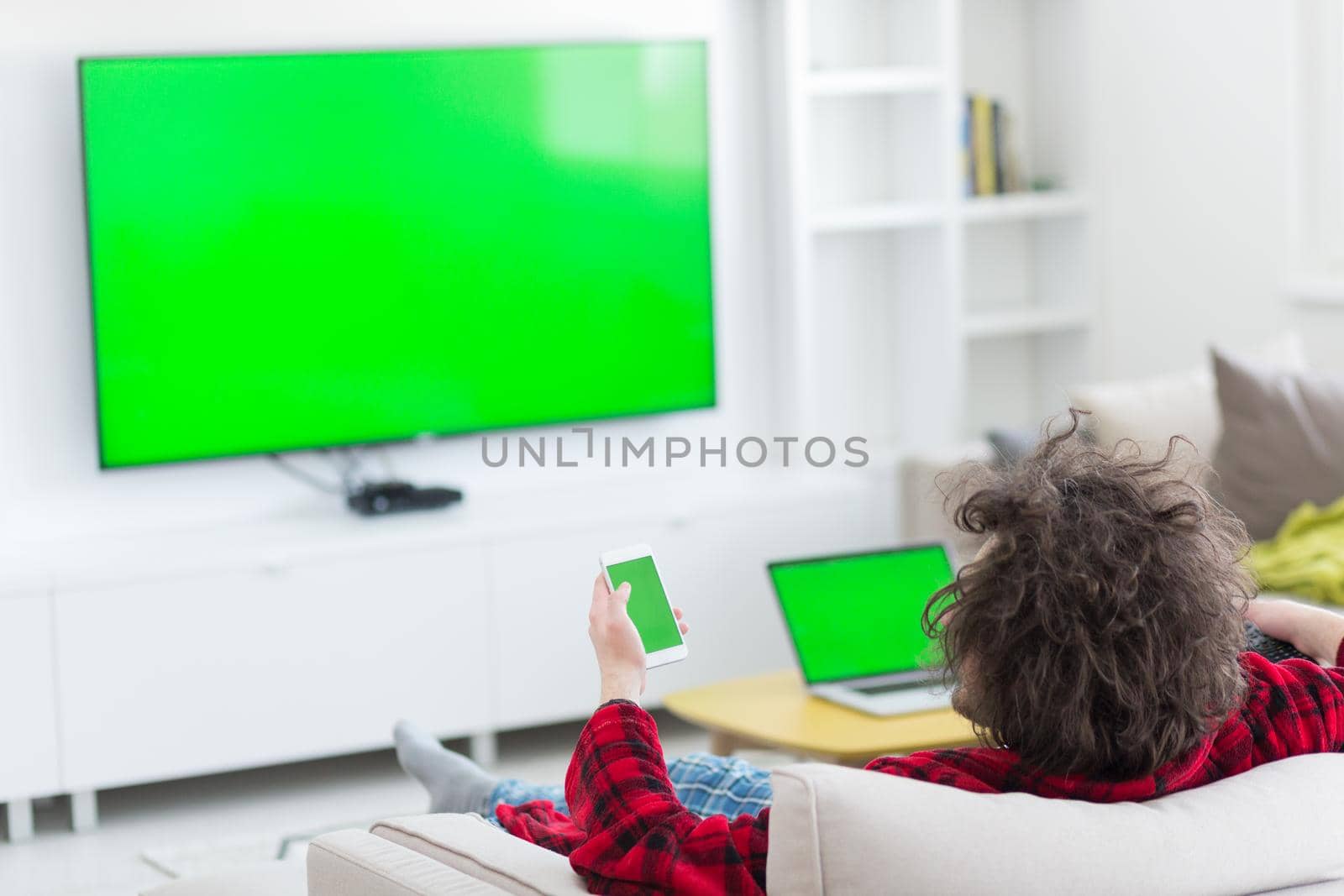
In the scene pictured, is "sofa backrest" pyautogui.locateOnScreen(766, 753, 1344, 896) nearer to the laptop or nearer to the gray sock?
the gray sock

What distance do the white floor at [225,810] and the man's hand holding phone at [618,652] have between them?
1.97 m

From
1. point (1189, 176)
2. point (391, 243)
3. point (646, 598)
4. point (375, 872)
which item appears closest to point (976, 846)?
point (375, 872)

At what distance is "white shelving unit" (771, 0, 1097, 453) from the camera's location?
14.3ft

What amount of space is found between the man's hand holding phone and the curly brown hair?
1.01 ft

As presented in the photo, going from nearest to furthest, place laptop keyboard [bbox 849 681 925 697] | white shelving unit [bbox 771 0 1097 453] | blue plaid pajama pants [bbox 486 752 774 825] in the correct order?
blue plaid pajama pants [bbox 486 752 774 825] → laptop keyboard [bbox 849 681 925 697] → white shelving unit [bbox 771 0 1097 453]

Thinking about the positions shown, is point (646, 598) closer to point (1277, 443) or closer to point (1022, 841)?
point (1022, 841)

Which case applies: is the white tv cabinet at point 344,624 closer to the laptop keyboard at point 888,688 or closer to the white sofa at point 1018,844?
the laptop keyboard at point 888,688

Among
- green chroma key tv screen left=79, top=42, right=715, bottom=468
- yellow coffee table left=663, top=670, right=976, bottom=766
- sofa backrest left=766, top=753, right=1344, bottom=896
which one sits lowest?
→ yellow coffee table left=663, top=670, right=976, bottom=766

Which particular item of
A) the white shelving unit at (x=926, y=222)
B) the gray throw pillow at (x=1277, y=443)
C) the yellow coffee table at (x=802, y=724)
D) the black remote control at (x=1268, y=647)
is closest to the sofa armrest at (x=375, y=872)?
the black remote control at (x=1268, y=647)

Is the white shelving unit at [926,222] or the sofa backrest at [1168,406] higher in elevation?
the white shelving unit at [926,222]

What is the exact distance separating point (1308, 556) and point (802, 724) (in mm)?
1315

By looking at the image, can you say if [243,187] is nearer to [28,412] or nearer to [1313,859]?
[28,412]

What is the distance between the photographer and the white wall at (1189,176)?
4.40 m

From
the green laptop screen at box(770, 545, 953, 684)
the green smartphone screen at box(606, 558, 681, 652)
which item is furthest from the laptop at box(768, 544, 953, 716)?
the green smartphone screen at box(606, 558, 681, 652)
